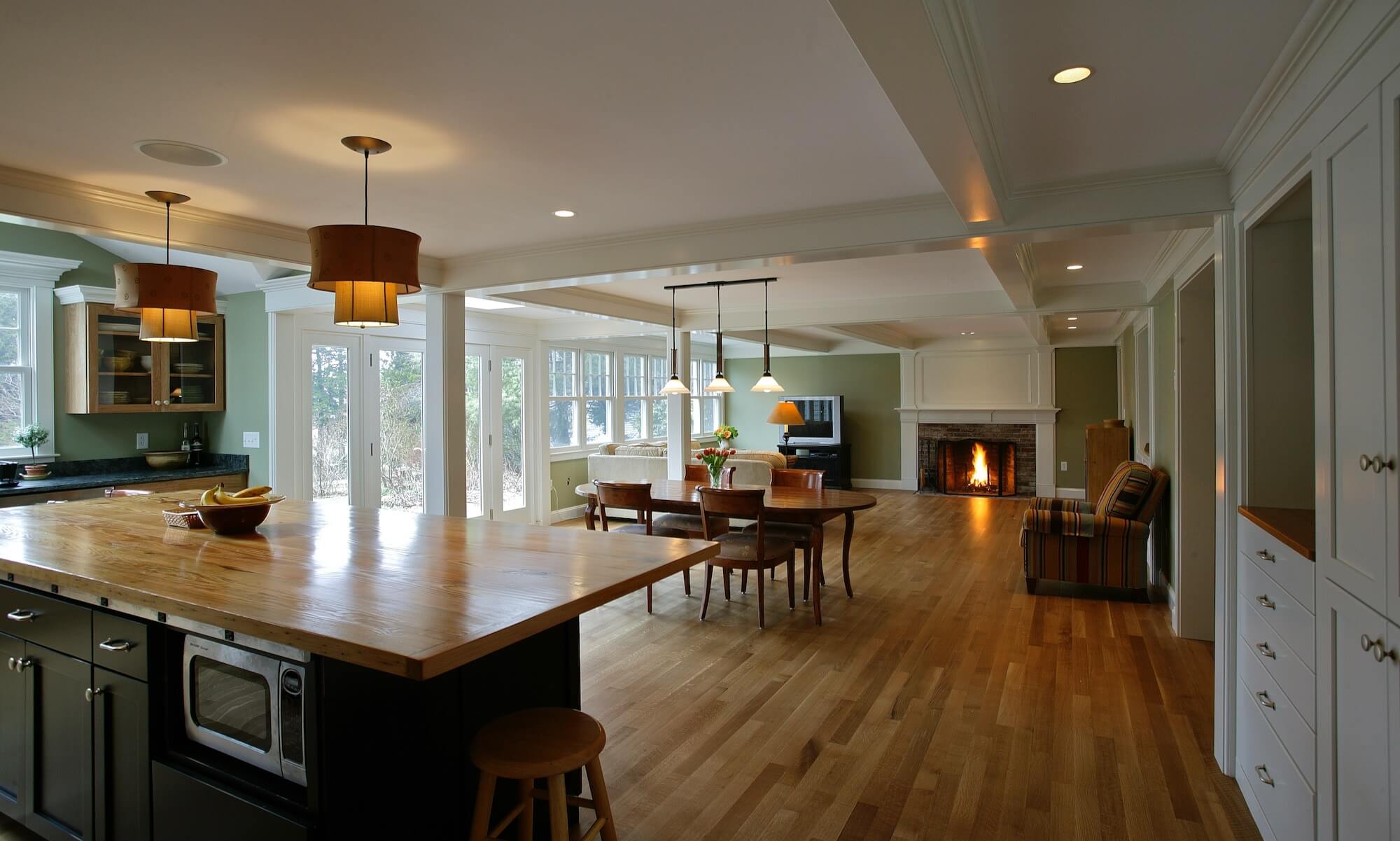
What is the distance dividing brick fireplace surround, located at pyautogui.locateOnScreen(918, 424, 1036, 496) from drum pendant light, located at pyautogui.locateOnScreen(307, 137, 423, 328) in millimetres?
9984

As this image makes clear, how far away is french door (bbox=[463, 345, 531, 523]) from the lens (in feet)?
24.3

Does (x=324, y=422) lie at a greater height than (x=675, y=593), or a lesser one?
greater

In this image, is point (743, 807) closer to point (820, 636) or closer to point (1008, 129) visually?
point (820, 636)

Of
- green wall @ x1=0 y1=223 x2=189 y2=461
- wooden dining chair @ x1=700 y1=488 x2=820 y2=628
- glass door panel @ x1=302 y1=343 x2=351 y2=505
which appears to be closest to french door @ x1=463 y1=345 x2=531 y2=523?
glass door panel @ x1=302 y1=343 x2=351 y2=505

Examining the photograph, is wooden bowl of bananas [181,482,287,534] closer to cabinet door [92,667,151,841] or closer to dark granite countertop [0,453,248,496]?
cabinet door [92,667,151,841]

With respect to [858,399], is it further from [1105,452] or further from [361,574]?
[361,574]

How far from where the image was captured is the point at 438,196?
3227 millimetres

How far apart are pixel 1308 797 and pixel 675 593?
12.4 ft

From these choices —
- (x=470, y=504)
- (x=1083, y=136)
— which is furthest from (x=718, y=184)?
(x=470, y=504)

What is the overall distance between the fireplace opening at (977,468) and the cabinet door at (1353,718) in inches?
373

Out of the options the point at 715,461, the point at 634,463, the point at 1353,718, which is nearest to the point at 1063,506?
the point at 715,461

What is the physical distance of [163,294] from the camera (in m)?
2.81

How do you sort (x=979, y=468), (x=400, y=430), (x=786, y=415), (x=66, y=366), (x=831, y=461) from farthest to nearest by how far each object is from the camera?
(x=831, y=461), (x=979, y=468), (x=786, y=415), (x=400, y=430), (x=66, y=366)

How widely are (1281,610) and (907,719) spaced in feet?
4.80
